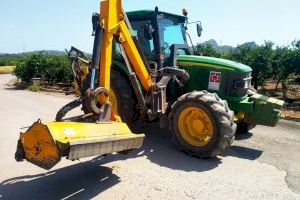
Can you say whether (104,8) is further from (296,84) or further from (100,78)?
(296,84)

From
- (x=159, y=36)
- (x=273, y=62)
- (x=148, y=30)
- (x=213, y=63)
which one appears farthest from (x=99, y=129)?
(x=273, y=62)

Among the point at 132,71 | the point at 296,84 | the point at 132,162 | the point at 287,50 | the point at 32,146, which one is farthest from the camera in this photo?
the point at 296,84

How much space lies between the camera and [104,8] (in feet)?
18.3

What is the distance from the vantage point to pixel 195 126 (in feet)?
20.1

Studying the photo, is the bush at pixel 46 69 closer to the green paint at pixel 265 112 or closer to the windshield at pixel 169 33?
the windshield at pixel 169 33

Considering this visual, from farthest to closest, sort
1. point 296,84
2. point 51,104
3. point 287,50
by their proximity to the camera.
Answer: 1. point 296,84
2. point 287,50
3. point 51,104

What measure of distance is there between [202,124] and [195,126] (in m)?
0.13

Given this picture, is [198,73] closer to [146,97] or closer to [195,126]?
[146,97]

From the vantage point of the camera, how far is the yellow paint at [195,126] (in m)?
6.02

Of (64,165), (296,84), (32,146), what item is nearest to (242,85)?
(64,165)

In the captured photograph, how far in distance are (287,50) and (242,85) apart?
10.5 metres

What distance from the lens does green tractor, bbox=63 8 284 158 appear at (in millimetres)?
5941

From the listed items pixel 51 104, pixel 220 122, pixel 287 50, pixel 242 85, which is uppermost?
pixel 287 50

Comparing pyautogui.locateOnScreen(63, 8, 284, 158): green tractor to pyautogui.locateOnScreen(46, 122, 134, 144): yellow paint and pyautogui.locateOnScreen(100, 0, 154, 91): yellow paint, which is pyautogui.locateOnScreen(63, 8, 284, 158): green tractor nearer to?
pyautogui.locateOnScreen(100, 0, 154, 91): yellow paint
